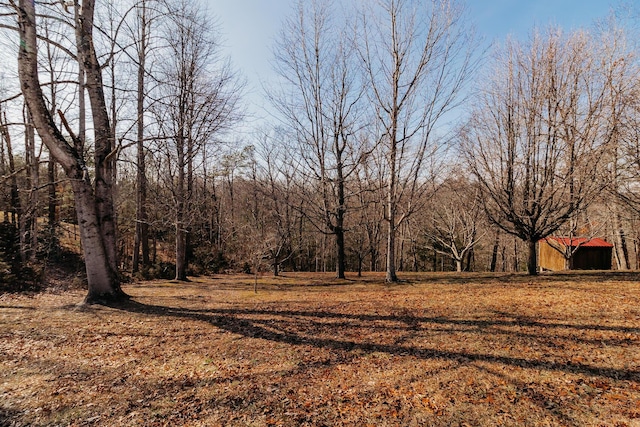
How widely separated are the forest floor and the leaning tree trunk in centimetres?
95

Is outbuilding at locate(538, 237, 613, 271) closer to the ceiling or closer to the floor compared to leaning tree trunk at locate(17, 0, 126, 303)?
closer to the floor

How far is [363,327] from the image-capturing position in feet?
18.9

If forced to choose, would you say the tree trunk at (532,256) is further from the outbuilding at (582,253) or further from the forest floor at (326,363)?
the outbuilding at (582,253)

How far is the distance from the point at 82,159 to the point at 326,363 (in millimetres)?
6799

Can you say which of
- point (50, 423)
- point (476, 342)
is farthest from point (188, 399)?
point (476, 342)

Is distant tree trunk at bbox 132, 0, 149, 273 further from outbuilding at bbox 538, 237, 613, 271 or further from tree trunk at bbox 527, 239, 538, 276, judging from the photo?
outbuilding at bbox 538, 237, 613, 271

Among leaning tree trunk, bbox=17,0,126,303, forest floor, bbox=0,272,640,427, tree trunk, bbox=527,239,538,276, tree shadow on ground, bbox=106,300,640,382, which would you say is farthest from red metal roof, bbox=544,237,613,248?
leaning tree trunk, bbox=17,0,126,303

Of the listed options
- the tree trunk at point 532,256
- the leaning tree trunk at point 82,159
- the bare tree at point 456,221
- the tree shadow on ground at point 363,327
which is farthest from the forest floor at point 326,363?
the bare tree at point 456,221

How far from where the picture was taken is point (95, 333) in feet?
17.7

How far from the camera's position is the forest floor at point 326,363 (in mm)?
3156

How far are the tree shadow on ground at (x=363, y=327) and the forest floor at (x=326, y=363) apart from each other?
0.03m

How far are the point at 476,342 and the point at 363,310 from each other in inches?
101

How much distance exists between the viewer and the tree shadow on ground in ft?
13.4

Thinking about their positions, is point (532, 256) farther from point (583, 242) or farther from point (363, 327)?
point (583, 242)
